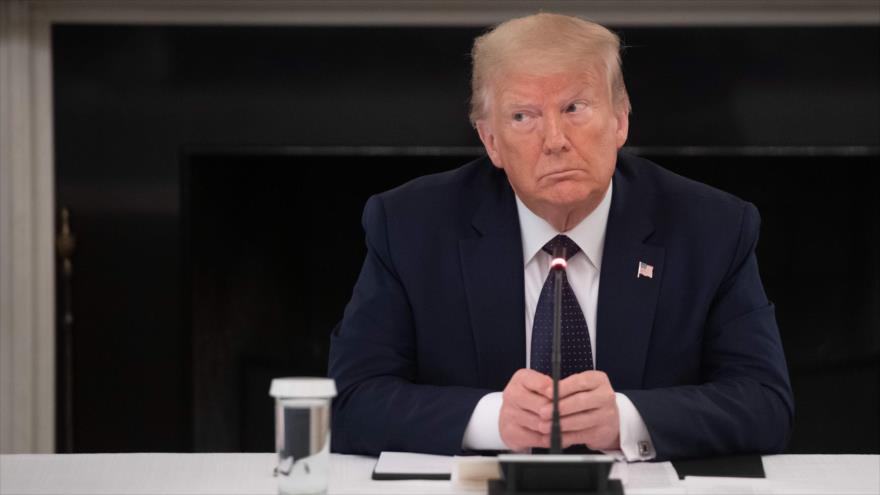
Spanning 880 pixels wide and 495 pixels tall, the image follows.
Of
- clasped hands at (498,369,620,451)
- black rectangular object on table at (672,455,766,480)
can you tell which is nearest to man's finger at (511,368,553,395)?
clasped hands at (498,369,620,451)

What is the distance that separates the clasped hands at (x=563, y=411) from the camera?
1751mm

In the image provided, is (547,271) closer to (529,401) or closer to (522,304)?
(522,304)

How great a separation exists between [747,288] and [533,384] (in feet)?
1.73

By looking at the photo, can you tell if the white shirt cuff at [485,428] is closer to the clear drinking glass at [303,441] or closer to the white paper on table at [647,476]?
the white paper on table at [647,476]

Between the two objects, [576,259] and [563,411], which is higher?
[576,259]

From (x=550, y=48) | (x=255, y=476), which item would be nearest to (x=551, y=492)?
(x=255, y=476)

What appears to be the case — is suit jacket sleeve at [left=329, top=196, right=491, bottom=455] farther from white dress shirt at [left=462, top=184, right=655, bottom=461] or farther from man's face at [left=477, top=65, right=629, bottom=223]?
man's face at [left=477, top=65, right=629, bottom=223]

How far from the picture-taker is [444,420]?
183cm

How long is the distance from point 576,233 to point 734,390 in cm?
38

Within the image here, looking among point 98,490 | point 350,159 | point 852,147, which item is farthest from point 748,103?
point 98,490

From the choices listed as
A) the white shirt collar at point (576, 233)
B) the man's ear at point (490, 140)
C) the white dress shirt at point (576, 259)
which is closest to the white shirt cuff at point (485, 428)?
the white dress shirt at point (576, 259)

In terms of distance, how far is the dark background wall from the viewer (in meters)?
3.60

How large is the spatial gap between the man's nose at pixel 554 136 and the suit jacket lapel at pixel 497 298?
17 cm

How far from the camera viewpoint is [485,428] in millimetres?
1832
